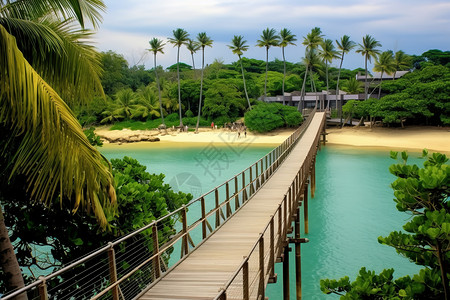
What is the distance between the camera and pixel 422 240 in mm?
4469

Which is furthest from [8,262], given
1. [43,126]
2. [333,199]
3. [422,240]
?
[333,199]

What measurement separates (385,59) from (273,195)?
46055 mm

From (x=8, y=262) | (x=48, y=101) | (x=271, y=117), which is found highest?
(x=48, y=101)

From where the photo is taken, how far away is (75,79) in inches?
241

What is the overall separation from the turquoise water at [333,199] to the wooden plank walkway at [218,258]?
238 cm

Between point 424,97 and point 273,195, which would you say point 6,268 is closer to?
point 273,195

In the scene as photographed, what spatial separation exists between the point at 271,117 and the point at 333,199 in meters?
28.1

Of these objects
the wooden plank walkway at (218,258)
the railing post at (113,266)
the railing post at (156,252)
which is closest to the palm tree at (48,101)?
the railing post at (113,266)

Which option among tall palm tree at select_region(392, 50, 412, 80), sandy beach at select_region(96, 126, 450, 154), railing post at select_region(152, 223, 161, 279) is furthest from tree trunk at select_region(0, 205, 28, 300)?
tall palm tree at select_region(392, 50, 412, 80)

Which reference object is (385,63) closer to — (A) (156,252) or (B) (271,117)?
(B) (271,117)

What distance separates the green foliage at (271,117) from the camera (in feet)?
164

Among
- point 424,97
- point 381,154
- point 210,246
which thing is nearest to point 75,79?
point 210,246

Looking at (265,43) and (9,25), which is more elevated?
(265,43)

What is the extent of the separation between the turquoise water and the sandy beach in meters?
3.53
